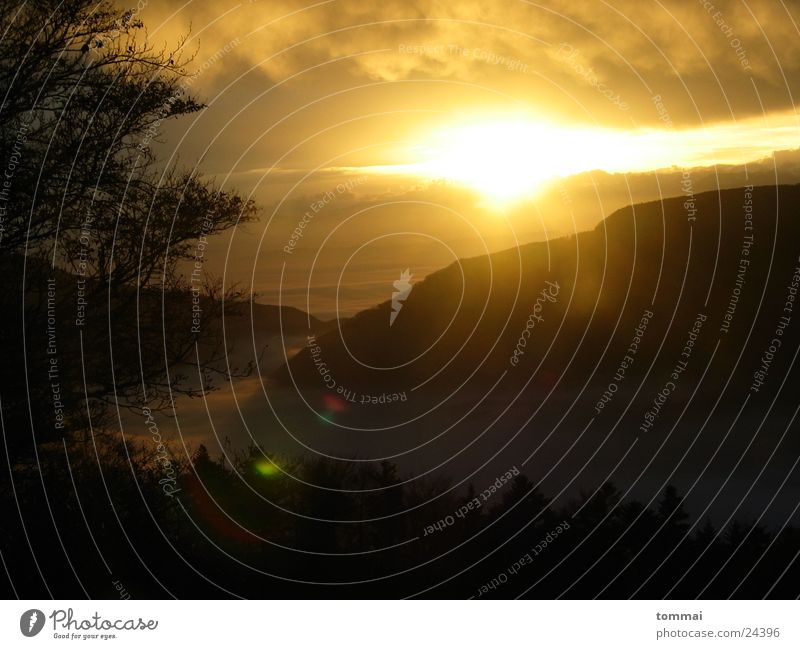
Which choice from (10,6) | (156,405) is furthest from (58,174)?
(156,405)

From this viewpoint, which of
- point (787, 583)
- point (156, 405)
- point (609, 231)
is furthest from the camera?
point (609, 231)

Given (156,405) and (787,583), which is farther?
(156,405)

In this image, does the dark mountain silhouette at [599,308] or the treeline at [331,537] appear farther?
the dark mountain silhouette at [599,308]

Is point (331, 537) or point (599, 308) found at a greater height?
point (599, 308)

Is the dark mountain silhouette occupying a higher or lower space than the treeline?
higher

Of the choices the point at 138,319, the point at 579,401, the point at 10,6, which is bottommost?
the point at 579,401

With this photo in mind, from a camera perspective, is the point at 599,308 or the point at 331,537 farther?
the point at 599,308

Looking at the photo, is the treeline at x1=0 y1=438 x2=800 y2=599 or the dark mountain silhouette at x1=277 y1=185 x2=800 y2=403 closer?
the treeline at x1=0 y1=438 x2=800 y2=599

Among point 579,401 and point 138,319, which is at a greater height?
point 138,319

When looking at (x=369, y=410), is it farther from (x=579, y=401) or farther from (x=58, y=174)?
(x=58, y=174)

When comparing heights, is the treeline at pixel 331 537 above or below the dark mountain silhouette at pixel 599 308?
below

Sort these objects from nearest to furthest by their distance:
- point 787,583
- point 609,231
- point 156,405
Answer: point 787,583
point 156,405
point 609,231
